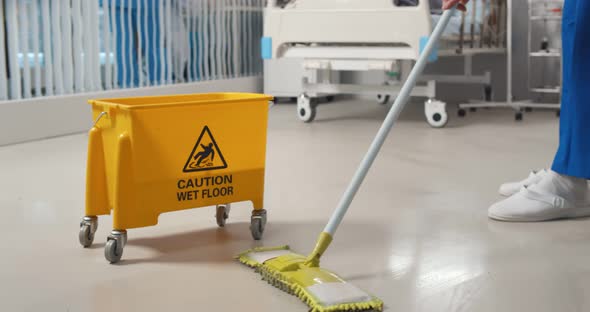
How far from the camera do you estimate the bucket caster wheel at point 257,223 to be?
1856mm

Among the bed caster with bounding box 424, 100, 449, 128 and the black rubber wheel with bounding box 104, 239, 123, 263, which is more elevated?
the bed caster with bounding box 424, 100, 449, 128

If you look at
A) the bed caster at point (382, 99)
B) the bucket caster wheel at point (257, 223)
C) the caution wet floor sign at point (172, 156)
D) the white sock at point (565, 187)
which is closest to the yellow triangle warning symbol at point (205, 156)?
the caution wet floor sign at point (172, 156)

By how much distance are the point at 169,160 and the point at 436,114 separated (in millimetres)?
2526

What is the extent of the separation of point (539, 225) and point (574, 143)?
0.24 m

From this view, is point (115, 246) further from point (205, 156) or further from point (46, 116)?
point (46, 116)

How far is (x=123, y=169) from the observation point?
1638mm

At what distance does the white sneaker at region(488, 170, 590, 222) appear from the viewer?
6.76 feet

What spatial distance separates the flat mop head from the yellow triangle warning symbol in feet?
0.78

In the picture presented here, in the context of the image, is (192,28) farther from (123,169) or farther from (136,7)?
(123,169)

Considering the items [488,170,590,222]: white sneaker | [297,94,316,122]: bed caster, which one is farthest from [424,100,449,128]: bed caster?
[488,170,590,222]: white sneaker

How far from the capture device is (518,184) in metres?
2.37

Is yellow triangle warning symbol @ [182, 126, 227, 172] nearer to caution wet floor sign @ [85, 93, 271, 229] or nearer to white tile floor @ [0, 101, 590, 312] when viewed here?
caution wet floor sign @ [85, 93, 271, 229]

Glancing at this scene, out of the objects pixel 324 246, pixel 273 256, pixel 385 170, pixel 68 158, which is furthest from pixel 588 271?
pixel 68 158

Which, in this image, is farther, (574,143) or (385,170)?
(385,170)
